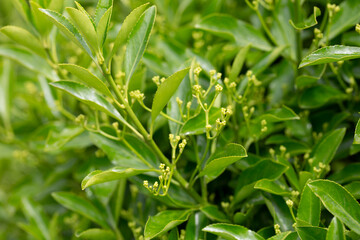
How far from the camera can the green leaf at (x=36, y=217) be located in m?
1.47

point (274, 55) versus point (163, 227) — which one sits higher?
point (274, 55)

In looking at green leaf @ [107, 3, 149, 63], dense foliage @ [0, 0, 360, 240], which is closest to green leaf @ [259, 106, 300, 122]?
dense foliage @ [0, 0, 360, 240]

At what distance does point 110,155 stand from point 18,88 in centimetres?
98

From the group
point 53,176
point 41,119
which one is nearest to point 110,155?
point 53,176

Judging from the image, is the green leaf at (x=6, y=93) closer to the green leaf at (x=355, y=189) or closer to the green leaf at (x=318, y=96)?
the green leaf at (x=318, y=96)

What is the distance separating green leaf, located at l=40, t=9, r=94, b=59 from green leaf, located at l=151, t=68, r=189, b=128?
0.20 metres

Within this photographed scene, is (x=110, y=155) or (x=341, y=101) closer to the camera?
(x=110, y=155)

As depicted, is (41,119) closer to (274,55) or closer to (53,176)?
(53,176)

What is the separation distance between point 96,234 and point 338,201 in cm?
68

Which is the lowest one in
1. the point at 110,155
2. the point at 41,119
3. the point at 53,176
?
the point at 53,176

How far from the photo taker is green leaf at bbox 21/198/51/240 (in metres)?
1.47

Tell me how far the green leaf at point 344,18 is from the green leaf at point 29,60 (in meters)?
0.92

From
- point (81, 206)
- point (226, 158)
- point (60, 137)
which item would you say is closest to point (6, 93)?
point (60, 137)

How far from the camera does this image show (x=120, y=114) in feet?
3.43
